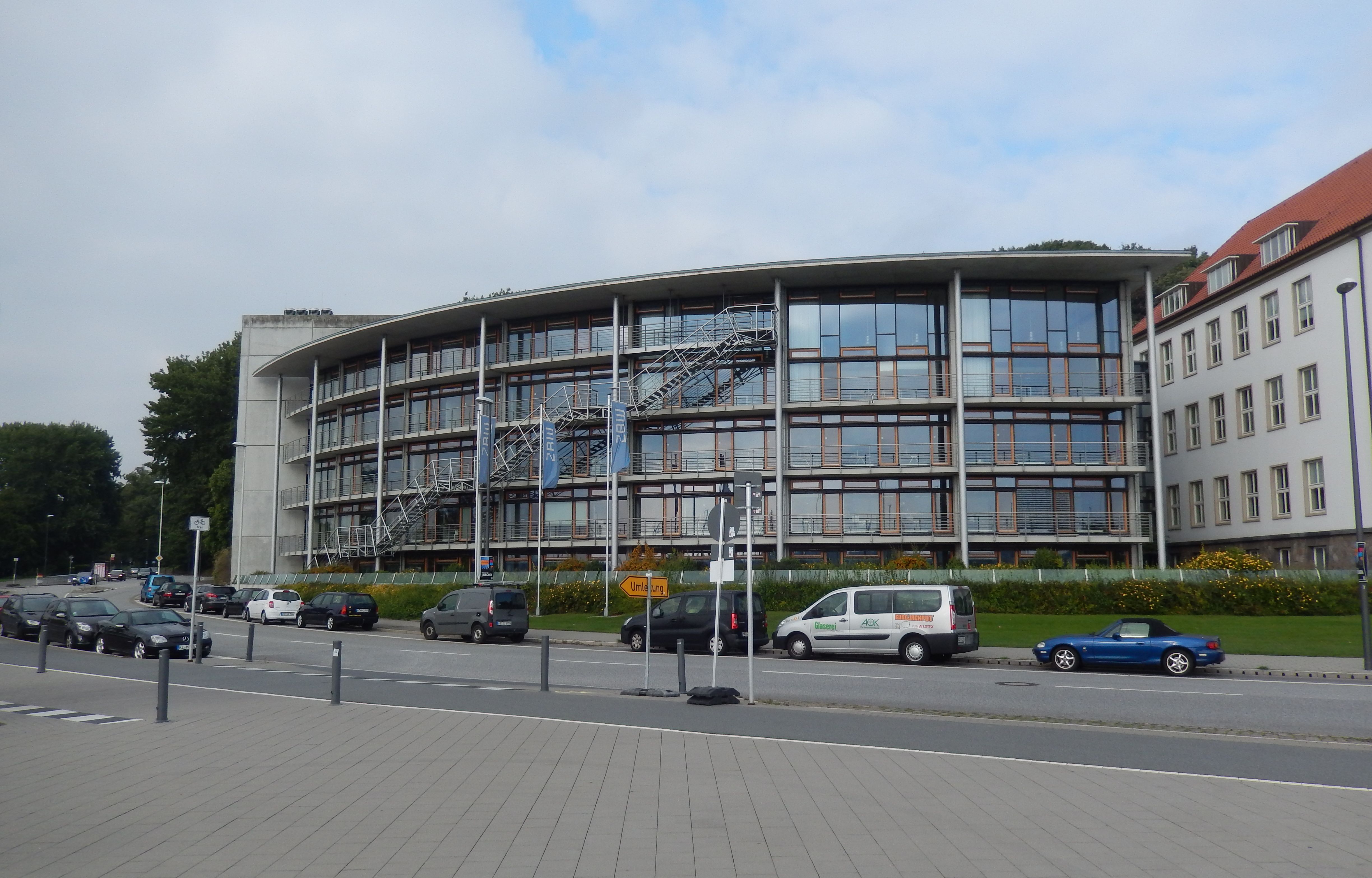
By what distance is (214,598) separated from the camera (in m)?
50.1

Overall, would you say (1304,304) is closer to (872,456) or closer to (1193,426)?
(1193,426)

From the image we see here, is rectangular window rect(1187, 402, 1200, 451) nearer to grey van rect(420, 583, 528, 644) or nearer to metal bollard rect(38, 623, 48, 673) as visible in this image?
grey van rect(420, 583, 528, 644)

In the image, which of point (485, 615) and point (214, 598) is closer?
point (485, 615)

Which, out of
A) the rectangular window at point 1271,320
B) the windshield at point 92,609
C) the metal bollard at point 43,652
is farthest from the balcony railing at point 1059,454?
the metal bollard at point 43,652

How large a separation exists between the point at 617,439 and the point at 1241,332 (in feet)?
89.0

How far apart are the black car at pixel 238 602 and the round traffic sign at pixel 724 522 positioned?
108 feet

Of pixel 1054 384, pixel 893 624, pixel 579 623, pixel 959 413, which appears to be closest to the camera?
pixel 893 624

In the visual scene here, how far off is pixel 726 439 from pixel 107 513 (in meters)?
93.0

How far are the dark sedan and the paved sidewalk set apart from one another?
132 ft

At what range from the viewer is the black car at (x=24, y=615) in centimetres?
3306

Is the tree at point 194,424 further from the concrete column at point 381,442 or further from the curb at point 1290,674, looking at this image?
the curb at point 1290,674

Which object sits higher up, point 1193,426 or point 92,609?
point 1193,426

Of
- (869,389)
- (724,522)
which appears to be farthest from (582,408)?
(724,522)

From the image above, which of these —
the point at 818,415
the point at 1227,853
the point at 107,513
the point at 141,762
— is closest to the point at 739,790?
the point at 1227,853
